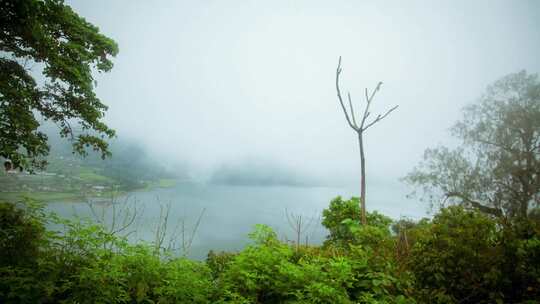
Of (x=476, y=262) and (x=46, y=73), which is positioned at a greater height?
(x=46, y=73)

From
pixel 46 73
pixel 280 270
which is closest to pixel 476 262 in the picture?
pixel 280 270

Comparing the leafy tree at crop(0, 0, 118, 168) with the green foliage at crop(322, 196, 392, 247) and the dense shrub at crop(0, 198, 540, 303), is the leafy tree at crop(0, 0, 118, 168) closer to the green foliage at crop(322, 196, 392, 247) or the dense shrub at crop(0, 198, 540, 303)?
the dense shrub at crop(0, 198, 540, 303)

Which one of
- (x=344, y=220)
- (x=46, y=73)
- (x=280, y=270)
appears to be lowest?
(x=344, y=220)

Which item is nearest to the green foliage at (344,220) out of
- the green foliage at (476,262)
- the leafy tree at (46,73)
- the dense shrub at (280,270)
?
the green foliage at (476,262)

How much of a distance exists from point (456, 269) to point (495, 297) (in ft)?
1.40

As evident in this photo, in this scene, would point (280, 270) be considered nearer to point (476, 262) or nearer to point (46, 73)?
point (476, 262)

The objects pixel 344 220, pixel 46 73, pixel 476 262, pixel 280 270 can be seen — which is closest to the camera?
pixel 280 270

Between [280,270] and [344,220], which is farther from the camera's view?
[344,220]

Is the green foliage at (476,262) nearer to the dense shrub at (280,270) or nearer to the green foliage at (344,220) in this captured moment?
the dense shrub at (280,270)

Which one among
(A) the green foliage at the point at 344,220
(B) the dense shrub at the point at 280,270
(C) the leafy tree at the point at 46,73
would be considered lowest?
(A) the green foliage at the point at 344,220

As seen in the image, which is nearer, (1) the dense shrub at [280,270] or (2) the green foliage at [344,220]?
(1) the dense shrub at [280,270]

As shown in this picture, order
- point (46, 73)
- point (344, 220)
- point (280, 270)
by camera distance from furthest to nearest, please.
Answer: point (344, 220), point (46, 73), point (280, 270)

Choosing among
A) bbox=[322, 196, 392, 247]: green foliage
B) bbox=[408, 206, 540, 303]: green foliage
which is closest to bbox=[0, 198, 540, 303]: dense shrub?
bbox=[408, 206, 540, 303]: green foliage

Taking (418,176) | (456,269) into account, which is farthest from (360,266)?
(418,176)
